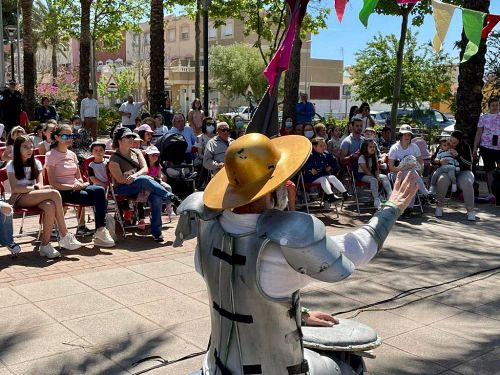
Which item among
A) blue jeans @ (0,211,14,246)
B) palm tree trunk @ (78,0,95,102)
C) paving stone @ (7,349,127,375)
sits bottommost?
paving stone @ (7,349,127,375)

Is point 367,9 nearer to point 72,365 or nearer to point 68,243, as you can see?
point 72,365

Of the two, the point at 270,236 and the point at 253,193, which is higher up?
the point at 253,193

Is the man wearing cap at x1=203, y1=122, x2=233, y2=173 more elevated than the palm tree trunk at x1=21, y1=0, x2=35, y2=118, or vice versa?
the palm tree trunk at x1=21, y1=0, x2=35, y2=118

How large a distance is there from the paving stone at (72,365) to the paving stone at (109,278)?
1706 millimetres

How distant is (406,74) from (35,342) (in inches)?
1099

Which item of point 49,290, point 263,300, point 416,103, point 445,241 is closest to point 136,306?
point 49,290

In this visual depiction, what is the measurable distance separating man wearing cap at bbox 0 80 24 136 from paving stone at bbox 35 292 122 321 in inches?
499

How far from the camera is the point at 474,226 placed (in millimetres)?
9688

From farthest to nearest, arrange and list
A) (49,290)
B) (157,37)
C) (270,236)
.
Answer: (157,37)
(49,290)
(270,236)

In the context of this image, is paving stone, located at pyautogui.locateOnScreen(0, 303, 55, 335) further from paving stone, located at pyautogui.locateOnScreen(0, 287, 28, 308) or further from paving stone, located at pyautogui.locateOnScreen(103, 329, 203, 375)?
paving stone, located at pyautogui.locateOnScreen(103, 329, 203, 375)

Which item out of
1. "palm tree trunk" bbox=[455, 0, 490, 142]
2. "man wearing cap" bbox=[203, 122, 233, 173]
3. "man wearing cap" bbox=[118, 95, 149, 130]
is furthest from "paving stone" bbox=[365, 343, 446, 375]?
"man wearing cap" bbox=[118, 95, 149, 130]

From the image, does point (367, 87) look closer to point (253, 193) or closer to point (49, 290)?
point (49, 290)

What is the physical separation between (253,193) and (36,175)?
5.75m

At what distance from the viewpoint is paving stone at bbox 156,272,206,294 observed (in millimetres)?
6184
